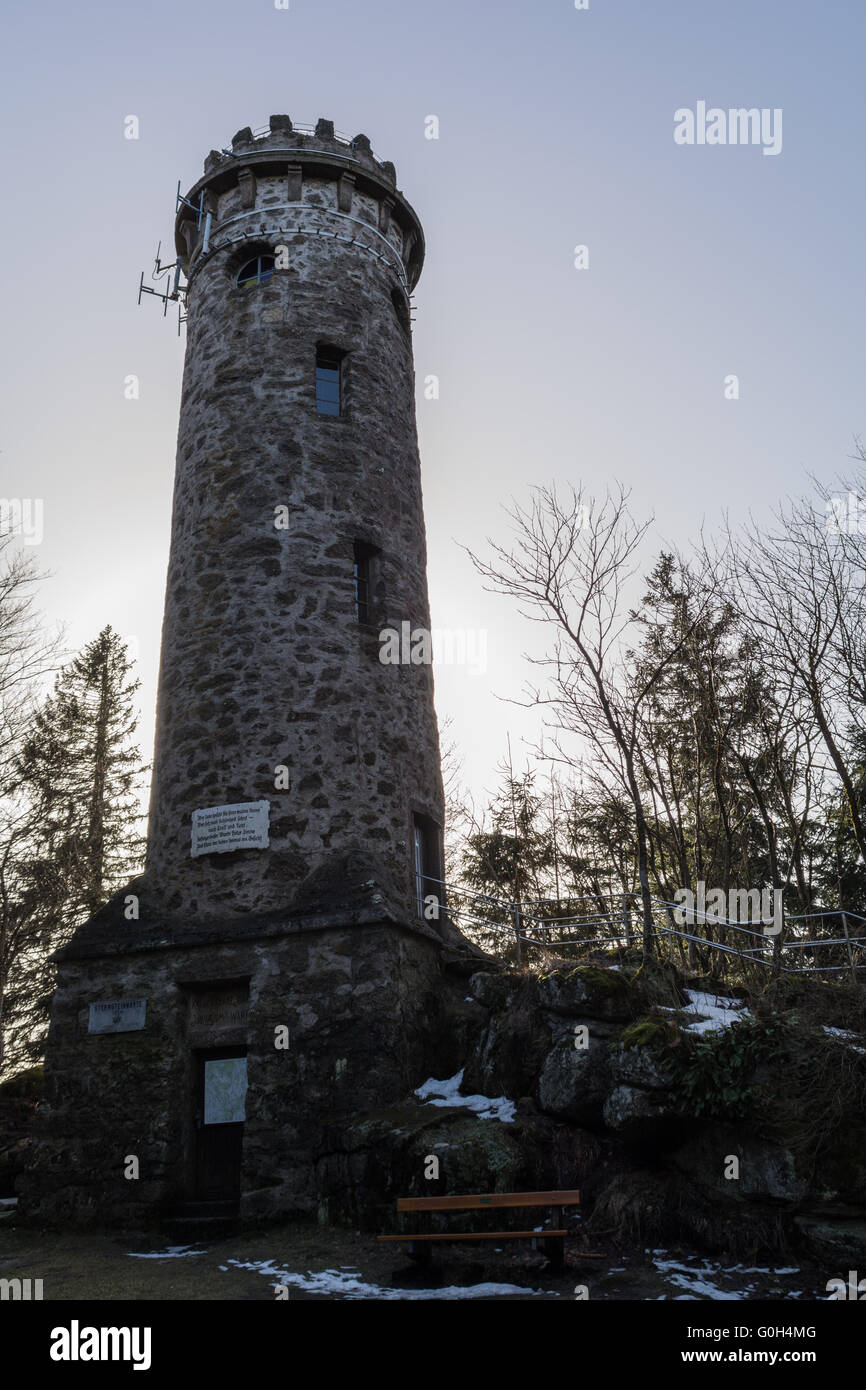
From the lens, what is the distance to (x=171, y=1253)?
8.88 meters

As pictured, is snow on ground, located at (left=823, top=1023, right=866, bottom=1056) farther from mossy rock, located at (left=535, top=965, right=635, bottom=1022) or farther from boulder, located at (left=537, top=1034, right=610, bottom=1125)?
boulder, located at (left=537, top=1034, right=610, bottom=1125)

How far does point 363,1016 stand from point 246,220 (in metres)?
12.4

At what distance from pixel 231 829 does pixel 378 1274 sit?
5.46 m

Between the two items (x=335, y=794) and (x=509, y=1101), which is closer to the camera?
(x=509, y=1101)

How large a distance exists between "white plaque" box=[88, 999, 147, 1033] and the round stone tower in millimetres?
1096

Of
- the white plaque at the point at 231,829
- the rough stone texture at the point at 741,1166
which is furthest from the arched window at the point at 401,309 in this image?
the rough stone texture at the point at 741,1166

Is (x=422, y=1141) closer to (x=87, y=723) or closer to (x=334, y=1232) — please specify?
(x=334, y=1232)

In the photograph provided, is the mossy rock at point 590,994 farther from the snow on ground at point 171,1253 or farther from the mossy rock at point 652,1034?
the snow on ground at point 171,1253

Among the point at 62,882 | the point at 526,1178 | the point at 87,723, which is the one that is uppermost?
the point at 87,723

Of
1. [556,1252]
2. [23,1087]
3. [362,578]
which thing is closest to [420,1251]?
[556,1252]

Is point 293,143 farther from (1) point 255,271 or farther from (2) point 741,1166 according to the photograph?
(2) point 741,1166

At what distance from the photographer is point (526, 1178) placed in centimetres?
814
